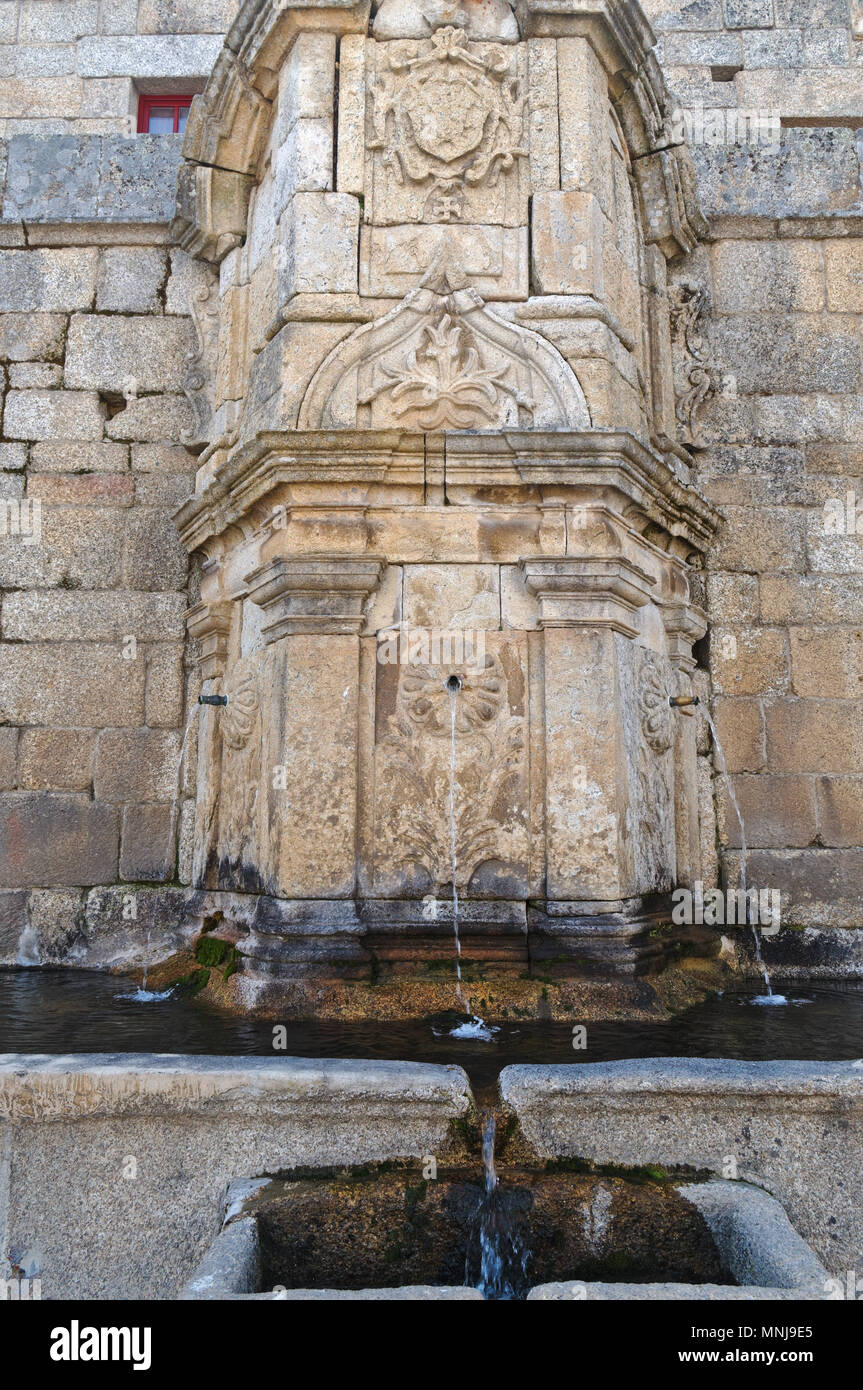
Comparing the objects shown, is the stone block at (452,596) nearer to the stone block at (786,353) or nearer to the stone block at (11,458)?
the stone block at (786,353)

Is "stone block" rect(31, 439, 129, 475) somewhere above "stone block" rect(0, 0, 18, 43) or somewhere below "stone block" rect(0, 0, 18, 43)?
below

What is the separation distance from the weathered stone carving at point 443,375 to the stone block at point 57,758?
7.54ft

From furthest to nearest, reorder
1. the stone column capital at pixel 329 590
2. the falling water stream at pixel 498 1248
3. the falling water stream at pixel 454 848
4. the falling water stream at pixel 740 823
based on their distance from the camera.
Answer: the falling water stream at pixel 740 823, the stone column capital at pixel 329 590, the falling water stream at pixel 454 848, the falling water stream at pixel 498 1248

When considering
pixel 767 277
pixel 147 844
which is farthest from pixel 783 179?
pixel 147 844

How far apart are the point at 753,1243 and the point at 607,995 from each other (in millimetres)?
1555

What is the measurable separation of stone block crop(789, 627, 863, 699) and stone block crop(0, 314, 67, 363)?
15.1ft

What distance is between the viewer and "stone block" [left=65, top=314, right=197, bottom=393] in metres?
5.80

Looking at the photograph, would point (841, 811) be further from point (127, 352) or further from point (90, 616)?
point (127, 352)

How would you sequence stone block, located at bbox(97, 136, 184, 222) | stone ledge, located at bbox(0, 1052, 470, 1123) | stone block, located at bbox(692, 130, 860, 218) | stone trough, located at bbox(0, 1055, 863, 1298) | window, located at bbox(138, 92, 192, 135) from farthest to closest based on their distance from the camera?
1. window, located at bbox(138, 92, 192, 135)
2. stone block, located at bbox(97, 136, 184, 222)
3. stone block, located at bbox(692, 130, 860, 218)
4. stone ledge, located at bbox(0, 1052, 470, 1123)
5. stone trough, located at bbox(0, 1055, 863, 1298)

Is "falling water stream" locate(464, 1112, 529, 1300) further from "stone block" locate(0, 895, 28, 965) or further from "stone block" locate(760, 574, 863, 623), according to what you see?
"stone block" locate(760, 574, 863, 623)

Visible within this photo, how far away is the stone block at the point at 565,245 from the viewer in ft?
14.7

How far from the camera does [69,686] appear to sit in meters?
5.48

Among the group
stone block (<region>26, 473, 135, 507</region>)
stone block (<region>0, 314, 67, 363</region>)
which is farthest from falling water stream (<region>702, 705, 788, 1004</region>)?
stone block (<region>0, 314, 67, 363</region>)

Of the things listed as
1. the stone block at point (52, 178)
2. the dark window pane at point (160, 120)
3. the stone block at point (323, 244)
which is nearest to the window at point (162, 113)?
the dark window pane at point (160, 120)
